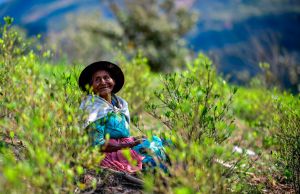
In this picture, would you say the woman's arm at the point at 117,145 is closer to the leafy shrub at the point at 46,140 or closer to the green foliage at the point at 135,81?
the leafy shrub at the point at 46,140

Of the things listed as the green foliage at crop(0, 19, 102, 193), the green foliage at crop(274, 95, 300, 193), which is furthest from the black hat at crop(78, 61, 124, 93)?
the green foliage at crop(274, 95, 300, 193)

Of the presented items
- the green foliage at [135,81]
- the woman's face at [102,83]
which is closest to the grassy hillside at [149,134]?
the woman's face at [102,83]

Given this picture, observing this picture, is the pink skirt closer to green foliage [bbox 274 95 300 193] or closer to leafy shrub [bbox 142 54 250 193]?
leafy shrub [bbox 142 54 250 193]

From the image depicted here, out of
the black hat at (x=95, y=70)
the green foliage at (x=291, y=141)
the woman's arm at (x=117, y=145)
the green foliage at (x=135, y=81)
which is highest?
the black hat at (x=95, y=70)

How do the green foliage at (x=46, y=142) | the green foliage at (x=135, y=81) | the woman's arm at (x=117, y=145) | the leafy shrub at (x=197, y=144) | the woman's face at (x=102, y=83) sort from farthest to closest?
1. the green foliage at (x=135, y=81)
2. the woman's face at (x=102, y=83)
3. the woman's arm at (x=117, y=145)
4. the leafy shrub at (x=197, y=144)
5. the green foliage at (x=46, y=142)

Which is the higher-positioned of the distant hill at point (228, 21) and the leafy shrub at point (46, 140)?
the distant hill at point (228, 21)

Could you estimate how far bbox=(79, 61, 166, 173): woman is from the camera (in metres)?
3.98

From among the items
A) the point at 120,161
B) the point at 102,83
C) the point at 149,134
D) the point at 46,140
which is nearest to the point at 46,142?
the point at 46,140

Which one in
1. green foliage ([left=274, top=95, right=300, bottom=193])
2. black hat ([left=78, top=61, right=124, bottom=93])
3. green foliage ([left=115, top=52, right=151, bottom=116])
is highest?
black hat ([left=78, top=61, right=124, bottom=93])

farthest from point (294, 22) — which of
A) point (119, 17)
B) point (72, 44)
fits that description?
point (119, 17)

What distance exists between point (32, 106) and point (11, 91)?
1125mm

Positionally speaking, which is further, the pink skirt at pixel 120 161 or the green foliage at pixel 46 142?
the pink skirt at pixel 120 161

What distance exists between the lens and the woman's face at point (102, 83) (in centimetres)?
437

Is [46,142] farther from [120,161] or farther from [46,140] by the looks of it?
[120,161]
